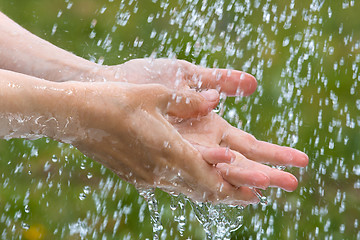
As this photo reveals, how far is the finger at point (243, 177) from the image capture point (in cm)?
108

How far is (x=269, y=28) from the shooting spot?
2.11 meters

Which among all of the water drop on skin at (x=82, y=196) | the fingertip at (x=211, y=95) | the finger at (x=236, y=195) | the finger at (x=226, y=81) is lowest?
the finger at (x=236, y=195)

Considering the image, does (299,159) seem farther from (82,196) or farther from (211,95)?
(82,196)

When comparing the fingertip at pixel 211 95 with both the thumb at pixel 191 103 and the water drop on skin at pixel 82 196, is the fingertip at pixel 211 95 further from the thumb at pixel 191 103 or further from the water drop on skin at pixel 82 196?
the water drop on skin at pixel 82 196

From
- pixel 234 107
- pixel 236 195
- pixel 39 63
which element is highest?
pixel 234 107

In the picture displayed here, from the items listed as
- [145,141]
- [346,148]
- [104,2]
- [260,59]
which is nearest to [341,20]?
[260,59]

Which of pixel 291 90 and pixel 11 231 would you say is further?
pixel 291 90

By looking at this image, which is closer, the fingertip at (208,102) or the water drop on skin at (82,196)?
the fingertip at (208,102)

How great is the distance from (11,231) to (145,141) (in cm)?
88

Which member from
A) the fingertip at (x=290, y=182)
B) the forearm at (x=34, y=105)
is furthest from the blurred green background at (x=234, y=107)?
the forearm at (x=34, y=105)

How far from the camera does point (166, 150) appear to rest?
109cm

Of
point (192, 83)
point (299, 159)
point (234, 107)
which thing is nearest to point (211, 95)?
point (192, 83)

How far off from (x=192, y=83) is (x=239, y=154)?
217mm

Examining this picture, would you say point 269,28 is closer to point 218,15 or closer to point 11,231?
point 218,15
